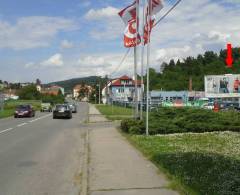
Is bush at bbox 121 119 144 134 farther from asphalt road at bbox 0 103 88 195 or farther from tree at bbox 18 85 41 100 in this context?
tree at bbox 18 85 41 100

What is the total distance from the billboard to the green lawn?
119ft

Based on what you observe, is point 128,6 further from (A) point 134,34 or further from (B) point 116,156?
(B) point 116,156

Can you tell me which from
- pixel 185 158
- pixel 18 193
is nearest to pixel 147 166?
pixel 185 158

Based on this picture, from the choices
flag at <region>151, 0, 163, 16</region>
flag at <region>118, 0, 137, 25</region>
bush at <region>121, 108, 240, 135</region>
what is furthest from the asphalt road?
flag at <region>118, 0, 137, 25</region>

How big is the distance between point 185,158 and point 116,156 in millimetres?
2295

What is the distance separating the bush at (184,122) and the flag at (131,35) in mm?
3840

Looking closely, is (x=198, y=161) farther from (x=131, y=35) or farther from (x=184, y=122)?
(x=131, y=35)

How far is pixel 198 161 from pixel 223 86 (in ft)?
146

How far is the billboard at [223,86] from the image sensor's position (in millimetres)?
53456

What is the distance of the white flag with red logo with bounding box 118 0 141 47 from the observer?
80.0 feet

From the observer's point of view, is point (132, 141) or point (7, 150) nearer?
point (7, 150)

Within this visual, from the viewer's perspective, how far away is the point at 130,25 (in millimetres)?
24375

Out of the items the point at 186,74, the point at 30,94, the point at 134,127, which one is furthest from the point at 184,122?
the point at 30,94

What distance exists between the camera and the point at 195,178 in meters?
9.22
